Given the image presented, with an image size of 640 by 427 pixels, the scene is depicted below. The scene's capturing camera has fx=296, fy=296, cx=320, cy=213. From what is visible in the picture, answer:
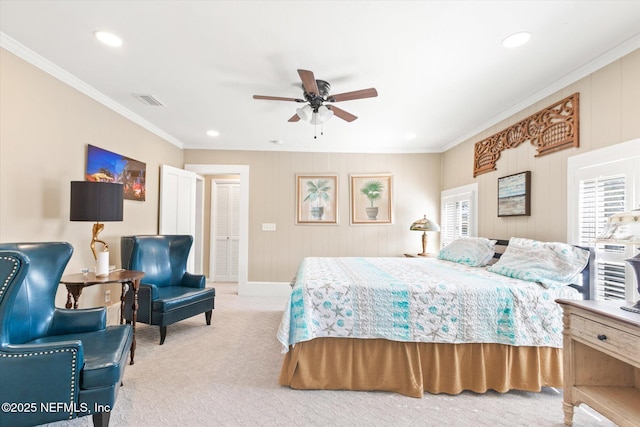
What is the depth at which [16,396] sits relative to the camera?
1.45 m

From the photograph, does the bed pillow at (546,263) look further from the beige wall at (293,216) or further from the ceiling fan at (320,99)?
the beige wall at (293,216)

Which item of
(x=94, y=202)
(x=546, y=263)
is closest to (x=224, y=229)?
(x=94, y=202)

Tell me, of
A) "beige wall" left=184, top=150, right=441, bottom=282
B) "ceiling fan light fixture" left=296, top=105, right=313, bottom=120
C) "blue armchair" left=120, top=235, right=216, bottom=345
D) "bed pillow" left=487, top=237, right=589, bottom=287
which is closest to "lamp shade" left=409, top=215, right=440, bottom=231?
"beige wall" left=184, top=150, right=441, bottom=282

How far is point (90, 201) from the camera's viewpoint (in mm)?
2500

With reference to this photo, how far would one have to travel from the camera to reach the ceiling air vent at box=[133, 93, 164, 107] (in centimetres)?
321

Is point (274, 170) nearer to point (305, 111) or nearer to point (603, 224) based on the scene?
point (305, 111)

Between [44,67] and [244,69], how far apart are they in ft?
5.55

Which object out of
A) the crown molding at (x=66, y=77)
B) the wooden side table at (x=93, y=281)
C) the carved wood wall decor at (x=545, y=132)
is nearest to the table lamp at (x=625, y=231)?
the carved wood wall decor at (x=545, y=132)

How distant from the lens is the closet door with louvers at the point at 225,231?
20.6ft

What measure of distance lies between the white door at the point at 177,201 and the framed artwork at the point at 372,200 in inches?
109

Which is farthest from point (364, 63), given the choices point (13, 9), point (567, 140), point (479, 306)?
point (13, 9)

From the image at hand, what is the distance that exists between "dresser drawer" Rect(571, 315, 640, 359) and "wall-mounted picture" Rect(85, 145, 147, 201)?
14.0ft

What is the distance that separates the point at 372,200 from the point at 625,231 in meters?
3.81

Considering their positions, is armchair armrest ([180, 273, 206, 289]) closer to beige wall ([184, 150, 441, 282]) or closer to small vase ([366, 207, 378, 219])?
beige wall ([184, 150, 441, 282])
